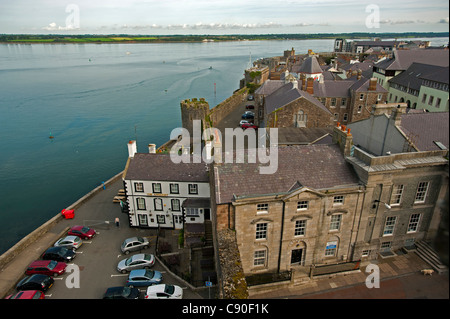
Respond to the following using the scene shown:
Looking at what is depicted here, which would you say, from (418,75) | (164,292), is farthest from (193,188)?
(418,75)

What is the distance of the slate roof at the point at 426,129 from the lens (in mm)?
20203

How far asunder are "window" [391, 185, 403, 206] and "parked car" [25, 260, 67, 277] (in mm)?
25264

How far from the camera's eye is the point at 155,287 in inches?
840

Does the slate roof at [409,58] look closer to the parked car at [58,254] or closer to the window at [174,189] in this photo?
the window at [174,189]

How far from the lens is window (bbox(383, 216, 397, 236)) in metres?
20.8

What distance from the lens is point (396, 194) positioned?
19.8 m

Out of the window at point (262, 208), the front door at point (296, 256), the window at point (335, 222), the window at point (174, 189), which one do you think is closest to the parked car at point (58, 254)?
the window at point (174, 189)

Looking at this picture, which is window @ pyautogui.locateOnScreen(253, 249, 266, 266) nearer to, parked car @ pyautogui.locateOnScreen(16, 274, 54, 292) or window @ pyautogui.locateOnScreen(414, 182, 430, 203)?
window @ pyautogui.locateOnScreen(414, 182, 430, 203)

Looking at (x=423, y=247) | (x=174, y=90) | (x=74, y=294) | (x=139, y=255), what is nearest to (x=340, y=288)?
(x=423, y=247)

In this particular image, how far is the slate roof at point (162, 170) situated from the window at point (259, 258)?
1026 centimetres

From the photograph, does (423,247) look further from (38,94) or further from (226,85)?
(38,94)

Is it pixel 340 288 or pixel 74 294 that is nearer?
pixel 340 288

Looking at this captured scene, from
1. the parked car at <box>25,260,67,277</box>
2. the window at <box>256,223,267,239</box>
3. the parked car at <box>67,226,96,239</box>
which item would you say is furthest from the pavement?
the parked car at <box>67,226,96,239</box>

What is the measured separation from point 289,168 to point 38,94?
108037 millimetres
